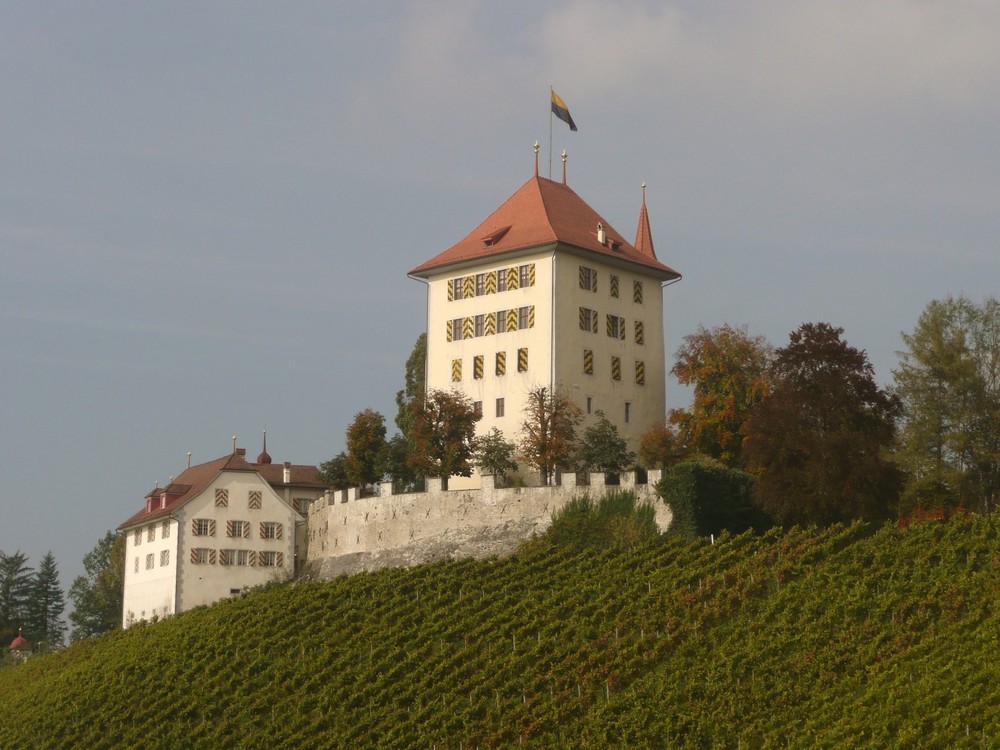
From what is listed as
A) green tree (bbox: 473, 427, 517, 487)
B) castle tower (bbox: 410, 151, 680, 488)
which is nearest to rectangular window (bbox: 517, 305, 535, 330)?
castle tower (bbox: 410, 151, 680, 488)

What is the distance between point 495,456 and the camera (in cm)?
6719

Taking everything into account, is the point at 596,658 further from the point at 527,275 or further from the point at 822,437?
the point at 527,275

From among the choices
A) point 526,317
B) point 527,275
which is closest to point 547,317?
point 526,317

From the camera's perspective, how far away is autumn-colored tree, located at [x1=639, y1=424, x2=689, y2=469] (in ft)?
224

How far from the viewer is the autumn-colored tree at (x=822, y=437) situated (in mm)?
57500

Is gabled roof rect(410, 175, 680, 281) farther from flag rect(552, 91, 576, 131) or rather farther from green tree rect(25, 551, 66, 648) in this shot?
green tree rect(25, 551, 66, 648)

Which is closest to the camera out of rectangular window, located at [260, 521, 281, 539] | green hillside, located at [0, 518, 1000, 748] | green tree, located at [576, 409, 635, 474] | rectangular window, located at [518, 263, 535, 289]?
green hillside, located at [0, 518, 1000, 748]

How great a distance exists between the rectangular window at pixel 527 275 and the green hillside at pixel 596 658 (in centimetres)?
1385

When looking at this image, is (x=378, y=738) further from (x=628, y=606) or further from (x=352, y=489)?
(x=352, y=489)

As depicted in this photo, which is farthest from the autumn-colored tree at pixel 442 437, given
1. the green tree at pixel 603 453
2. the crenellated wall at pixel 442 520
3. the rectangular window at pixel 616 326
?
the rectangular window at pixel 616 326

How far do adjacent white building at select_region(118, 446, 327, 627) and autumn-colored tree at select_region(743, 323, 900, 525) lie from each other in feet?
78.8

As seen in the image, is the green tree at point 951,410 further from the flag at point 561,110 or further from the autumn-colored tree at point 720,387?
the flag at point 561,110

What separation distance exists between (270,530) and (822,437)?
2742 centimetres

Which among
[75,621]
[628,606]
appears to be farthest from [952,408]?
[75,621]
